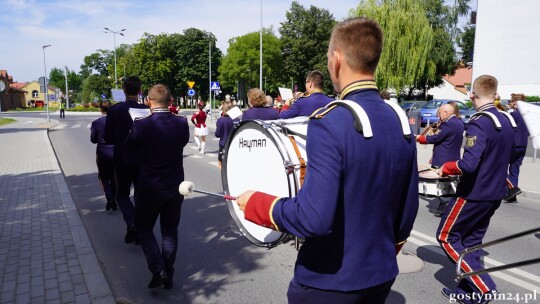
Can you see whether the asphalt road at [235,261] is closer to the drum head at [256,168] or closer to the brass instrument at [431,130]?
the brass instrument at [431,130]

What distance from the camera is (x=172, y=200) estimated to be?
4.11 metres

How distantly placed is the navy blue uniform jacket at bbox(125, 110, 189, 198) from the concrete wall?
37.7m

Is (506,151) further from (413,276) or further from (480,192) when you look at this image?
(413,276)

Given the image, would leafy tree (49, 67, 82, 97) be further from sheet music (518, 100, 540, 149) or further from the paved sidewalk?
sheet music (518, 100, 540, 149)

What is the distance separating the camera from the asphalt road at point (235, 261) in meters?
4.13

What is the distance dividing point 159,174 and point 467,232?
9.59 feet

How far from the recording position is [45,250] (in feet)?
16.9

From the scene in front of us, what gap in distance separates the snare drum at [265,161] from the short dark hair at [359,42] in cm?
68

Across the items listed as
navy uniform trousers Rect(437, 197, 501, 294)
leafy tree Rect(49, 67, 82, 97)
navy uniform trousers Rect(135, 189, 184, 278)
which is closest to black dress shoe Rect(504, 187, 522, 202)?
navy uniform trousers Rect(437, 197, 501, 294)

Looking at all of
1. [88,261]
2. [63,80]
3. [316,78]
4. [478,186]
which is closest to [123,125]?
[88,261]

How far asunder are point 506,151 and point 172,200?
312 centimetres

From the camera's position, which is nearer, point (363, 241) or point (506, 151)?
point (363, 241)

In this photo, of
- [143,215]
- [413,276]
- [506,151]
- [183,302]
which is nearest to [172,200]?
[143,215]

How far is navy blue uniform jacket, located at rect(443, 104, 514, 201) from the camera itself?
3543 millimetres
